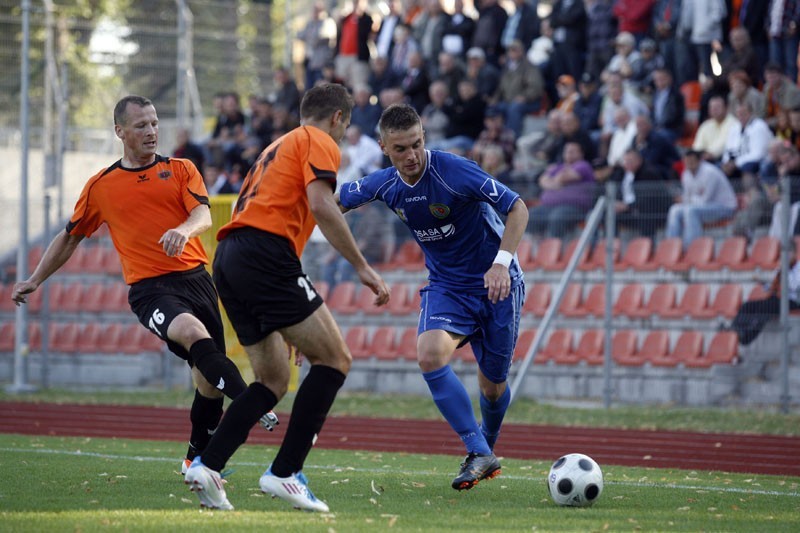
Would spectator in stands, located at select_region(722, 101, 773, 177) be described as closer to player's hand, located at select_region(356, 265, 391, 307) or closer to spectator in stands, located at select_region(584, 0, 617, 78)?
spectator in stands, located at select_region(584, 0, 617, 78)

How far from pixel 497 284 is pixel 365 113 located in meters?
13.0

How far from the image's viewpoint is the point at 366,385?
1719 cm

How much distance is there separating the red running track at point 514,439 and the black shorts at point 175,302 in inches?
140

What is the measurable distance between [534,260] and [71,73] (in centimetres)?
1219

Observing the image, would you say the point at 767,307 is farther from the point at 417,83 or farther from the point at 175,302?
the point at 175,302

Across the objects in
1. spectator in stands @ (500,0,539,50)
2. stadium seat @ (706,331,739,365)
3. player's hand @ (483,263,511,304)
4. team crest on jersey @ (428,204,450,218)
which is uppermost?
spectator in stands @ (500,0,539,50)

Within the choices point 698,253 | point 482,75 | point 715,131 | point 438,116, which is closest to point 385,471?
point 698,253

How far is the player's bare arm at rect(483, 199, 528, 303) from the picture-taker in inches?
286

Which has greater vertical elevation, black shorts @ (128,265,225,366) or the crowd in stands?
the crowd in stands

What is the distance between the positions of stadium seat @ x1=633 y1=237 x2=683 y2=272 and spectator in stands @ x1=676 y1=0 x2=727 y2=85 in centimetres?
369

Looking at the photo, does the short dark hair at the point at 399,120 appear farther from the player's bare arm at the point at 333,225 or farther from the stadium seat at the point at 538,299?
the stadium seat at the point at 538,299

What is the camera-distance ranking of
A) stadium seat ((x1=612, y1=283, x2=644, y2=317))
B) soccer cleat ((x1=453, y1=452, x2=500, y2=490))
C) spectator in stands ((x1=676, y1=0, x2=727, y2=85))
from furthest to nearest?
1. spectator in stands ((x1=676, y1=0, x2=727, y2=85))
2. stadium seat ((x1=612, y1=283, x2=644, y2=317))
3. soccer cleat ((x1=453, y1=452, x2=500, y2=490))

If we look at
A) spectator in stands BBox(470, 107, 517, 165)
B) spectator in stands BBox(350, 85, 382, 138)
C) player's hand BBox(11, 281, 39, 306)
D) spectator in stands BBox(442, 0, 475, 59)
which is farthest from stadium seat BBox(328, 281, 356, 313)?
player's hand BBox(11, 281, 39, 306)

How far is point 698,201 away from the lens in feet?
48.9
